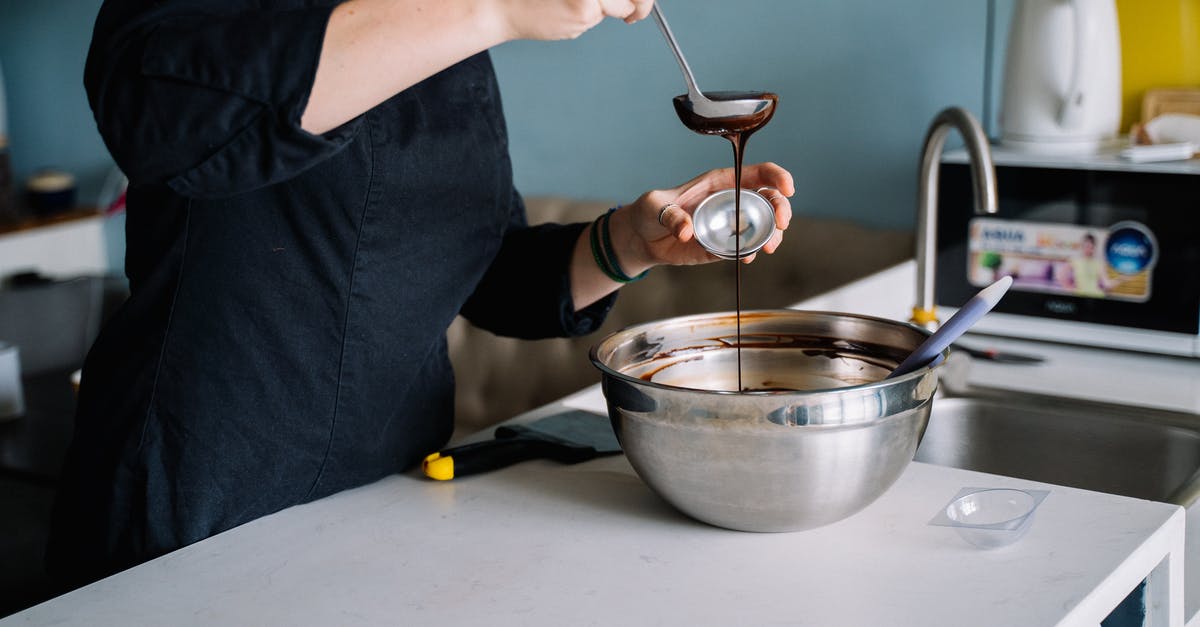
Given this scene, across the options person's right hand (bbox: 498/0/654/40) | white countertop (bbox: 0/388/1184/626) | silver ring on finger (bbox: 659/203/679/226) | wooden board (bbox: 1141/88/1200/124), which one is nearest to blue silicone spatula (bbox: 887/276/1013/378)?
white countertop (bbox: 0/388/1184/626)

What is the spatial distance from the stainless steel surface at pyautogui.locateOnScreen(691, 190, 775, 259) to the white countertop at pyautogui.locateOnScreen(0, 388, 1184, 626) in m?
0.25

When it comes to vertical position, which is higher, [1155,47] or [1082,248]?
[1155,47]

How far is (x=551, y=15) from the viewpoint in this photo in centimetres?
90

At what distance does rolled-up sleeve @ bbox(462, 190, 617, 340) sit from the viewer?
130 centimetres

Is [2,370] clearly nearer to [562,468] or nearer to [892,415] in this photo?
[562,468]

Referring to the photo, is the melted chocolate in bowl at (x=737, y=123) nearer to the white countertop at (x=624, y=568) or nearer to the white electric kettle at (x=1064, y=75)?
the white countertop at (x=624, y=568)

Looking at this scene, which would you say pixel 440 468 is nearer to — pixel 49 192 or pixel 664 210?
pixel 664 210

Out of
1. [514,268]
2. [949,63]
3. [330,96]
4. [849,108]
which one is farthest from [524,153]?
[330,96]

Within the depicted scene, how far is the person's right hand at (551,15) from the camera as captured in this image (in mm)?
897

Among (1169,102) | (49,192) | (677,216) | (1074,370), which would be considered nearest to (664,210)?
(677,216)

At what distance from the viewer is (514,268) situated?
4.37 feet

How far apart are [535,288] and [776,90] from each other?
4.00 feet

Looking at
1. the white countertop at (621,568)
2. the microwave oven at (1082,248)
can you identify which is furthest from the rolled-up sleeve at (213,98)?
the microwave oven at (1082,248)

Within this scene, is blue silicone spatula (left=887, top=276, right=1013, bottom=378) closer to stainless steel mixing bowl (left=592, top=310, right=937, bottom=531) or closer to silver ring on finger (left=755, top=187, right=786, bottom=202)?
stainless steel mixing bowl (left=592, top=310, right=937, bottom=531)
